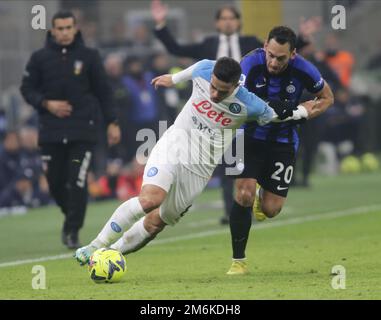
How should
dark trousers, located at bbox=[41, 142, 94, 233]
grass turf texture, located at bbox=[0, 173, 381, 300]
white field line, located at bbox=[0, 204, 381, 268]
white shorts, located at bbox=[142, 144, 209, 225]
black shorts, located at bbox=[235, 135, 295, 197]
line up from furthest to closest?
dark trousers, located at bbox=[41, 142, 94, 233], white field line, located at bbox=[0, 204, 381, 268], black shorts, located at bbox=[235, 135, 295, 197], white shorts, located at bbox=[142, 144, 209, 225], grass turf texture, located at bbox=[0, 173, 381, 300]

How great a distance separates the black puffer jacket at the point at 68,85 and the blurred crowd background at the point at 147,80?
4552mm

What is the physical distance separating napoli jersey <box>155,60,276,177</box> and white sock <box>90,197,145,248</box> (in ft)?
1.91

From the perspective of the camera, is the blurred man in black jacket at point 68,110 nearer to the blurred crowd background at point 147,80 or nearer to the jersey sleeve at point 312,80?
the jersey sleeve at point 312,80

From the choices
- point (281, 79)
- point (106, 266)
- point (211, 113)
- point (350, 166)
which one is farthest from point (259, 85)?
point (350, 166)

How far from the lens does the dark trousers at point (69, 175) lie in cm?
1416

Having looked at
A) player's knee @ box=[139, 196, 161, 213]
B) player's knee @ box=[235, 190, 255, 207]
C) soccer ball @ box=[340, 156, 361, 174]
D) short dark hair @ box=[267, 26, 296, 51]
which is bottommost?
soccer ball @ box=[340, 156, 361, 174]

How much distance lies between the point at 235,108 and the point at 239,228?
125 cm

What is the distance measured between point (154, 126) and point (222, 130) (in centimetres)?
1157

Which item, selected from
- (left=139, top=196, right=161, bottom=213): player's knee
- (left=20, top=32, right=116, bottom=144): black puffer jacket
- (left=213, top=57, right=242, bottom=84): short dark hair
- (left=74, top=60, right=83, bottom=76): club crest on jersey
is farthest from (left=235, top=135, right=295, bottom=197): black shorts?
(left=74, top=60, right=83, bottom=76): club crest on jersey

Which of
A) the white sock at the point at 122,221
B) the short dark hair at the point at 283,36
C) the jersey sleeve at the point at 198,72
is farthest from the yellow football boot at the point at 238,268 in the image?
the short dark hair at the point at 283,36

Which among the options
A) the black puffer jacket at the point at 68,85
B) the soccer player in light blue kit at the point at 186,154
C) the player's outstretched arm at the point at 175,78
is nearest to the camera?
the soccer player in light blue kit at the point at 186,154

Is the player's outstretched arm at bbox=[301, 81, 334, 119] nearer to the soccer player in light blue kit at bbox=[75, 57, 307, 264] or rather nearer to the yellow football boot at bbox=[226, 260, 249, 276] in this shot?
the soccer player in light blue kit at bbox=[75, 57, 307, 264]

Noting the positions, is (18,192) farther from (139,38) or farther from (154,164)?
(154,164)

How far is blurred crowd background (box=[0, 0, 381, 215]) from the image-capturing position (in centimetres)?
2017
